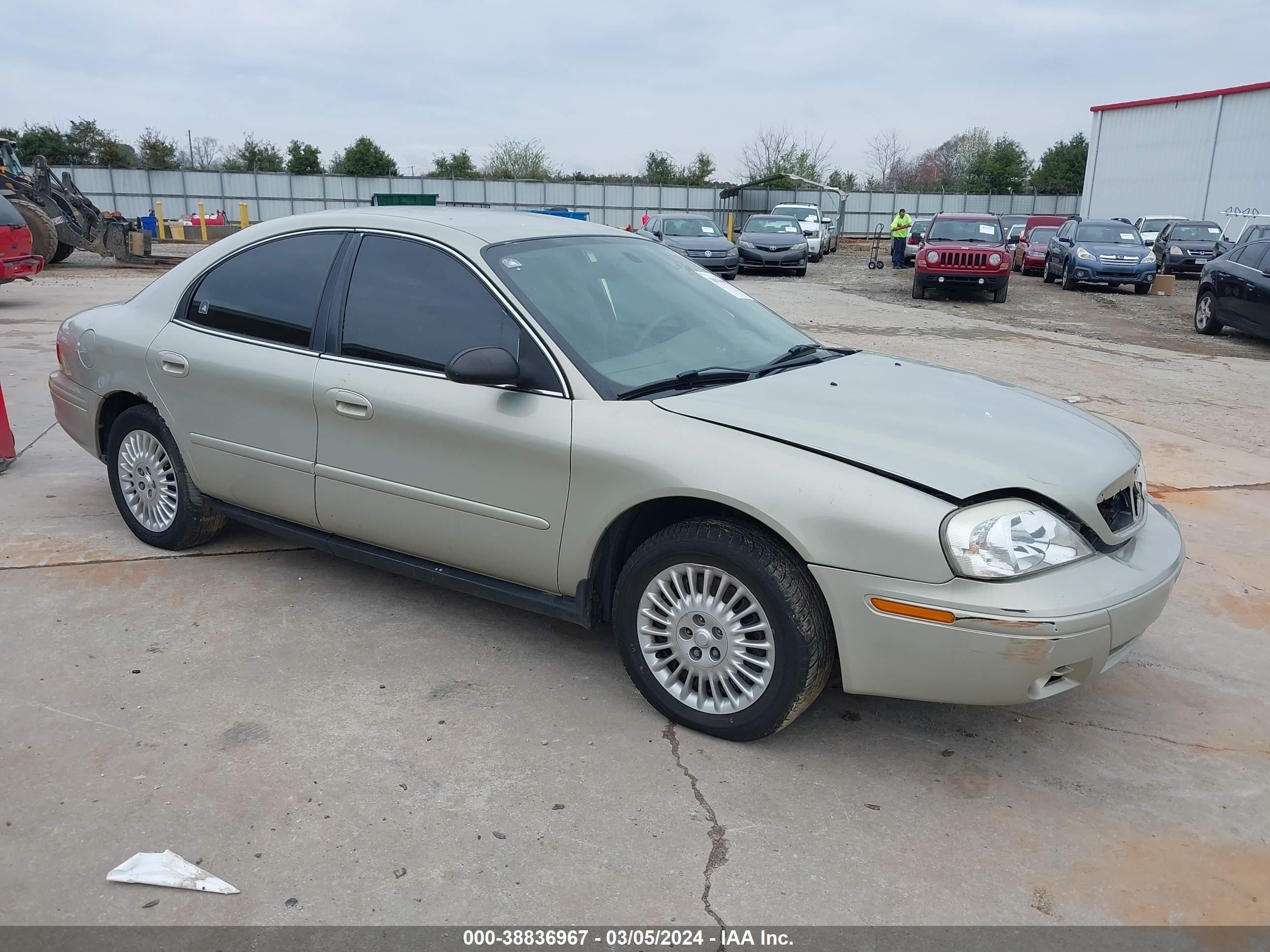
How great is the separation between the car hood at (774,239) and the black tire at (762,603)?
22194 millimetres

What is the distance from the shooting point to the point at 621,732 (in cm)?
329

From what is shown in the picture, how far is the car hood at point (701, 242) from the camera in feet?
70.9

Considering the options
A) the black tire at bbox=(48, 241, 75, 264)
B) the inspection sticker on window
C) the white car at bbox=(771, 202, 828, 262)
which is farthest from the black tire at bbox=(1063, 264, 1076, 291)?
the black tire at bbox=(48, 241, 75, 264)

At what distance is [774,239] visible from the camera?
80.6 feet

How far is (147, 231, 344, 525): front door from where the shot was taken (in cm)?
399

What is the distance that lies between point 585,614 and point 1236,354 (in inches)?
484

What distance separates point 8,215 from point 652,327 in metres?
13.7

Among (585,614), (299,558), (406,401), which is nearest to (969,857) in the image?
(585,614)

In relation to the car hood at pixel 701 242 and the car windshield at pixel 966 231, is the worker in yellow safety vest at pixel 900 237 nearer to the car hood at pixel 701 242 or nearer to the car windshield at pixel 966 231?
the car hood at pixel 701 242

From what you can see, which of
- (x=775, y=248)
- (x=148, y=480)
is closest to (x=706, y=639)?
(x=148, y=480)

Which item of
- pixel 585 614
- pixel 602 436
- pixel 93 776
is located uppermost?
pixel 602 436

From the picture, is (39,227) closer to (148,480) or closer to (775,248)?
(775,248)
